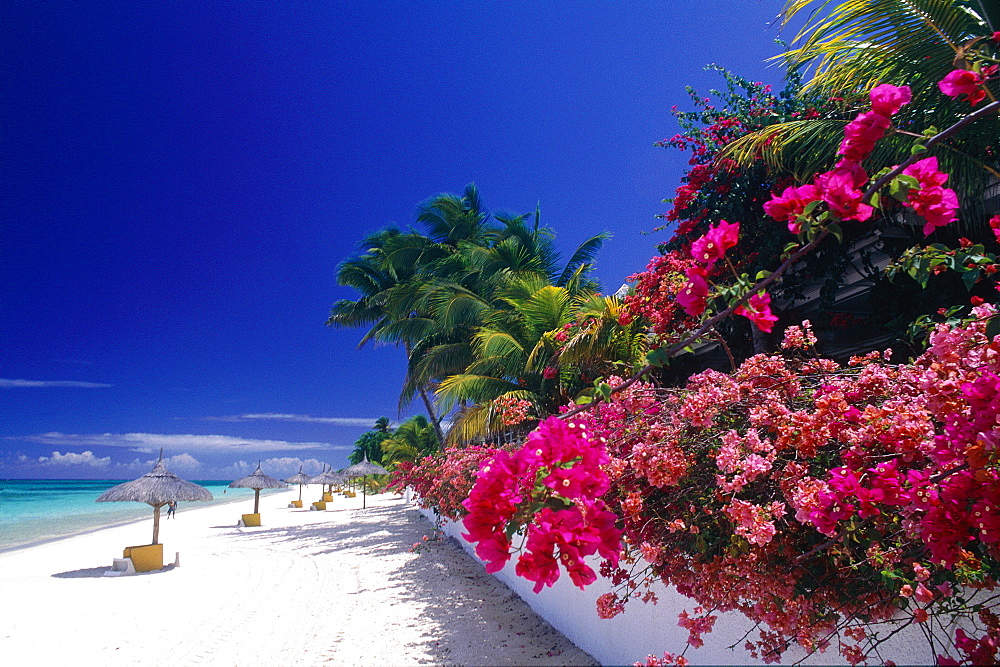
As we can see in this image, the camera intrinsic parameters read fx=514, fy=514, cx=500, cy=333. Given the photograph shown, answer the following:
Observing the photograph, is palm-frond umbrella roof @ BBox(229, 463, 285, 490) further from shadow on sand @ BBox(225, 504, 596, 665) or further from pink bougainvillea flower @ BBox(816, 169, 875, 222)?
pink bougainvillea flower @ BBox(816, 169, 875, 222)

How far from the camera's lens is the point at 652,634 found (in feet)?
12.5

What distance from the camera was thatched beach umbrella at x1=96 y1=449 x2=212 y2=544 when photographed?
1148 cm

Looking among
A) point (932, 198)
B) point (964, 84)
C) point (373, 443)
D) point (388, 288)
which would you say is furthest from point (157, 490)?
point (373, 443)

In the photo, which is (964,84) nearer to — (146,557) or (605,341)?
(605,341)

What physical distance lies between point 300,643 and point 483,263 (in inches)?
359

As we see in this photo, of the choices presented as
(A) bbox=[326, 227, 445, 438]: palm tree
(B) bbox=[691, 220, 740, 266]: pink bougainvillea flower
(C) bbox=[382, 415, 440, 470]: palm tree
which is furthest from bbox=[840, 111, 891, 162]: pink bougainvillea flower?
(C) bbox=[382, 415, 440, 470]: palm tree

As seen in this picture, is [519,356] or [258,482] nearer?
[519,356]

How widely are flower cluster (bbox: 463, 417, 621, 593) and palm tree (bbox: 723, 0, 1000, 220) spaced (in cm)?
481

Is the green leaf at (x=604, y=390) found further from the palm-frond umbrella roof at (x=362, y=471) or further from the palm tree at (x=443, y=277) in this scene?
the palm-frond umbrella roof at (x=362, y=471)

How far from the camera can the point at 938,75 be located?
4.57 meters

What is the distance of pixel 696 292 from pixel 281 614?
24.5ft

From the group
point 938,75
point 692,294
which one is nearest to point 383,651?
point 692,294

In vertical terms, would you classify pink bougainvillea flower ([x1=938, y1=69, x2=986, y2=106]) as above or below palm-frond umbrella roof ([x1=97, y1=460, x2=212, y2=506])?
above

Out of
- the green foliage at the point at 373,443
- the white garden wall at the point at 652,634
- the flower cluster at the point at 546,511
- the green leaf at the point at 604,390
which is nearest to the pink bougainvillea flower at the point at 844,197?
the green leaf at the point at 604,390
